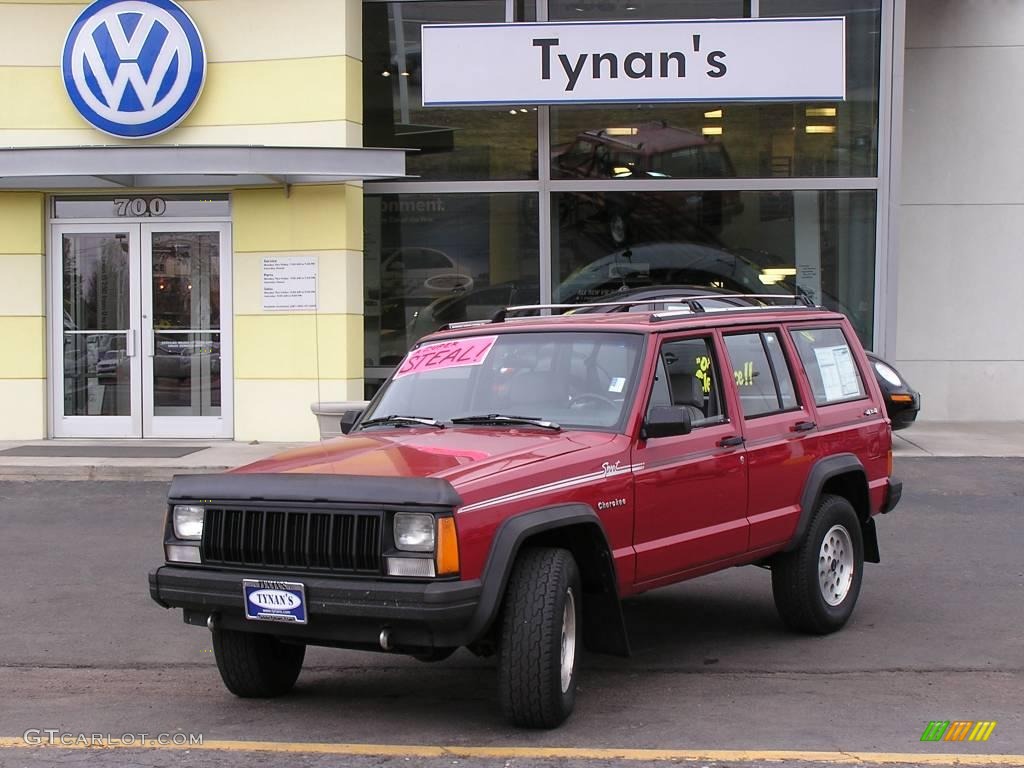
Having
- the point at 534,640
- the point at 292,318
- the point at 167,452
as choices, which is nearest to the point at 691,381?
the point at 534,640

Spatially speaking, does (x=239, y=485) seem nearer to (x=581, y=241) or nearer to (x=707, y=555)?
(x=707, y=555)

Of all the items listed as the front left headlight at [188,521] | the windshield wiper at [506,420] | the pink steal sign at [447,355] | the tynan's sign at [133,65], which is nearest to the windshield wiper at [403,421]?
the windshield wiper at [506,420]

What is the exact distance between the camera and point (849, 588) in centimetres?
742

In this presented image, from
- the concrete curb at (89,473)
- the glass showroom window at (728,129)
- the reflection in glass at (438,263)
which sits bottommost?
the concrete curb at (89,473)

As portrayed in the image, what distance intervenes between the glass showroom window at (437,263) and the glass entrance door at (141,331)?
228cm

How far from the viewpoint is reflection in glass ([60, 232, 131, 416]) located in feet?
52.1

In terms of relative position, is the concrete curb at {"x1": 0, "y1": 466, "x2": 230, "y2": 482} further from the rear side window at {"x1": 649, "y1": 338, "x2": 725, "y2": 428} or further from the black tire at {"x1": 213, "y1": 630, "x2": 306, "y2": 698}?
the rear side window at {"x1": 649, "y1": 338, "x2": 725, "y2": 428}

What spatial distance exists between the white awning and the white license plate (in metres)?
9.65

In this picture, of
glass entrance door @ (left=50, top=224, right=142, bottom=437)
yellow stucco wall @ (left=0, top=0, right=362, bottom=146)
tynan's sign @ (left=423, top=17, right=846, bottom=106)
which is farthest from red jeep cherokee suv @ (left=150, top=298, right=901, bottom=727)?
glass entrance door @ (left=50, top=224, right=142, bottom=437)

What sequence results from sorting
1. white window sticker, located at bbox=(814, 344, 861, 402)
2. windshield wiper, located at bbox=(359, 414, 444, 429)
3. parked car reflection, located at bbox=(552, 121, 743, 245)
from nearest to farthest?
windshield wiper, located at bbox=(359, 414, 444, 429) < white window sticker, located at bbox=(814, 344, 861, 402) < parked car reflection, located at bbox=(552, 121, 743, 245)

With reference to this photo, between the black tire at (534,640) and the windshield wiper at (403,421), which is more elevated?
the windshield wiper at (403,421)

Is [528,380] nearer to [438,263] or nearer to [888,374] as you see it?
[888,374]

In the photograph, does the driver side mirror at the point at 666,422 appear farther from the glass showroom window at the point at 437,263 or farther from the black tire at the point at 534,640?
the glass showroom window at the point at 437,263

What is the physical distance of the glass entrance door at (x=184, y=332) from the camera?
51.7 feet
